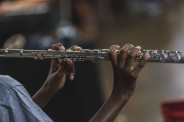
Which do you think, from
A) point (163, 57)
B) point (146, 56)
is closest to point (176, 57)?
point (163, 57)

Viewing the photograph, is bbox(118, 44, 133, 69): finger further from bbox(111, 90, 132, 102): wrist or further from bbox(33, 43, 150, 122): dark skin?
bbox(111, 90, 132, 102): wrist

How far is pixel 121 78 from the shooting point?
8.89ft

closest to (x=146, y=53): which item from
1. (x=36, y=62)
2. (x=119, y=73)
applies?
(x=119, y=73)

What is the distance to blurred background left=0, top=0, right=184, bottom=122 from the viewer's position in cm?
489

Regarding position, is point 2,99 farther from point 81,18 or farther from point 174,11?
Answer: point 174,11

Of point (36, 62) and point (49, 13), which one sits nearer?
point (36, 62)

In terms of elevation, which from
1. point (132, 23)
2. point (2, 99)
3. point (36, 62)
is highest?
point (132, 23)

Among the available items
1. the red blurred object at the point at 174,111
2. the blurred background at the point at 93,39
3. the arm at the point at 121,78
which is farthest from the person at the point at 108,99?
the blurred background at the point at 93,39

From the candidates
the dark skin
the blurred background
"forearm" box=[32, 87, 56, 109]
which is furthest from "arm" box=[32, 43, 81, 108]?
the blurred background

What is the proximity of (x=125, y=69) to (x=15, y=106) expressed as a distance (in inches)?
18.9

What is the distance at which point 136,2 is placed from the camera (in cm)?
1143

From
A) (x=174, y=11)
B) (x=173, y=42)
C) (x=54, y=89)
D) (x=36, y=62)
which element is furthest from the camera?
(x=174, y=11)

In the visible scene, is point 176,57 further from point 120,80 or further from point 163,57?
point 120,80

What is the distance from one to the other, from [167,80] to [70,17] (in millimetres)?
2149
